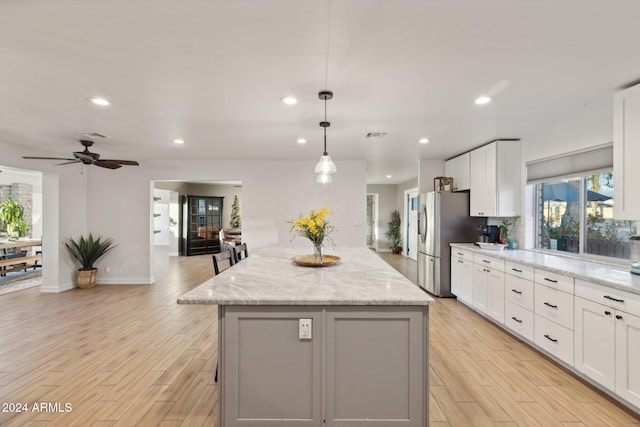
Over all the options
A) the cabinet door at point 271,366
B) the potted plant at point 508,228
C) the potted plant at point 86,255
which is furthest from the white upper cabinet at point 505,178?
the potted plant at point 86,255

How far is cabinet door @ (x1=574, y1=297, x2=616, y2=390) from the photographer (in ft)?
7.47

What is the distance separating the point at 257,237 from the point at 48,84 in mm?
3890

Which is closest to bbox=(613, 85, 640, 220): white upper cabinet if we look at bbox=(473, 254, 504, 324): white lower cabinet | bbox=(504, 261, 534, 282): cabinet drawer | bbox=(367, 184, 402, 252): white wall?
bbox=(504, 261, 534, 282): cabinet drawer

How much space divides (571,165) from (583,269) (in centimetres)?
135

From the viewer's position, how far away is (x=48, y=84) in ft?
8.21

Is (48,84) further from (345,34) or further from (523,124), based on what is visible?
(523,124)

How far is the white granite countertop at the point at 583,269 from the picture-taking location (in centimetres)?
224

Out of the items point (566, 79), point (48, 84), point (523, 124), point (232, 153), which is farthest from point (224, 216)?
point (566, 79)

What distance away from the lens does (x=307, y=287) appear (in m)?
2.07

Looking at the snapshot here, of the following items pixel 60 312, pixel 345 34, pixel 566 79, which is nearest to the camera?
pixel 345 34

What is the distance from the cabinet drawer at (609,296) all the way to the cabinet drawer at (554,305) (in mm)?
154

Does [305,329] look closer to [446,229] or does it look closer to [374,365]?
[374,365]

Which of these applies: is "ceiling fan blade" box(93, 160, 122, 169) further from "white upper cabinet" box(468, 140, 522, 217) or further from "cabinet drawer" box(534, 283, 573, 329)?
"cabinet drawer" box(534, 283, 573, 329)

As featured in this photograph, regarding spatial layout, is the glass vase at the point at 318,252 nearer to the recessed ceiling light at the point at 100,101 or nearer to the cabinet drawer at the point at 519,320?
the cabinet drawer at the point at 519,320
